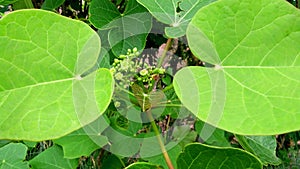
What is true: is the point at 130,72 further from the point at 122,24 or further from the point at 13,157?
the point at 13,157

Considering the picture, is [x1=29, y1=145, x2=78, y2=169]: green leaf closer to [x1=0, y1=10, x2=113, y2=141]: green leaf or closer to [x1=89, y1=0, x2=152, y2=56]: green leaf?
[x1=89, y1=0, x2=152, y2=56]: green leaf

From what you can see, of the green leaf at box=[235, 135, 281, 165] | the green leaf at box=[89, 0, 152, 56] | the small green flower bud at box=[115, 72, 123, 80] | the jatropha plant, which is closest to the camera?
the jatropha plant

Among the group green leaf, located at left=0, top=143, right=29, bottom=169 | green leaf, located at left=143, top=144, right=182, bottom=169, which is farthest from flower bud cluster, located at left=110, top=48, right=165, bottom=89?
green leaf, located at left=0, top=143, right=29, bottom=169

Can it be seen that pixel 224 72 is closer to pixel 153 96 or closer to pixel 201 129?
pixel 153 96

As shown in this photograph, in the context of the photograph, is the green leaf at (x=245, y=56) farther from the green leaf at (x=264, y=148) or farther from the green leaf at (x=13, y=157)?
the green leaf at (x=13, y=157)

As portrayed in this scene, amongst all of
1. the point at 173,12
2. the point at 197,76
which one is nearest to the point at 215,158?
the point at 197,76

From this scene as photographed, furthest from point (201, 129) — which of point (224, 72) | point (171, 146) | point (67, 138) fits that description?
point (224, 72)
